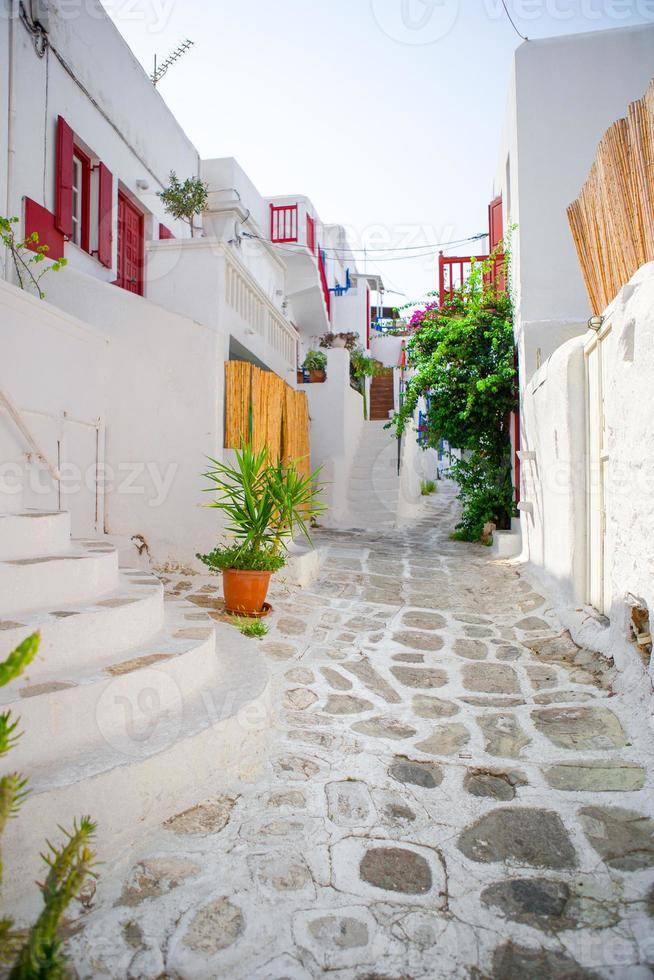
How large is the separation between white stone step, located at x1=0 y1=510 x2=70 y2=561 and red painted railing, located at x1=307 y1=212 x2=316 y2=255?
453 inches

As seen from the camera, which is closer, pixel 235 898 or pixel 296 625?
pixel 235 898

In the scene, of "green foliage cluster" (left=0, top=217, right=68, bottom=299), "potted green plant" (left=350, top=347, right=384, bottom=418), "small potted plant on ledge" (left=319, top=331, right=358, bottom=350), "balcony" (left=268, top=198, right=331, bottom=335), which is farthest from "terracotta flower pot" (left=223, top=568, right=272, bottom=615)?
"balcony" (left=268, top=198, right=331, bottom=335)

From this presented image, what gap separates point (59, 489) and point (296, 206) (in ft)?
34.9

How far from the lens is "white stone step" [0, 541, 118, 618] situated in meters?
3.06

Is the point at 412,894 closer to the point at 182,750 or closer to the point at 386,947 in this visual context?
the point at 386,947

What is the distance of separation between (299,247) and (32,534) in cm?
1149

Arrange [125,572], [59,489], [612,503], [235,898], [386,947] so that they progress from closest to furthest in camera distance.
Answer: [386,947]
[235,898]
[612,503]
[125,572]
[59,489]

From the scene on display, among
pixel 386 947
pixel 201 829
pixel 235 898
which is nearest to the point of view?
pixel 386 947

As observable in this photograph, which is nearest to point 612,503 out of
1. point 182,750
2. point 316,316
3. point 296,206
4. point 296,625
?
point 296,625

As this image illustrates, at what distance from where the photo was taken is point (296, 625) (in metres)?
4.97

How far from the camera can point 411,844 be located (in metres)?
2.40

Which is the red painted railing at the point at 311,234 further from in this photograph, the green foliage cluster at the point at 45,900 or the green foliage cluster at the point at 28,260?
the green foliage cluster at the point at 45,900

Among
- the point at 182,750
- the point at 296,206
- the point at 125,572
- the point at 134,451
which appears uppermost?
the point at 296,206

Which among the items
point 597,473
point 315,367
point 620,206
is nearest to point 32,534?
point 597,473
